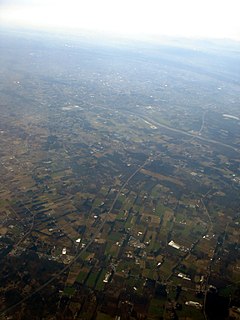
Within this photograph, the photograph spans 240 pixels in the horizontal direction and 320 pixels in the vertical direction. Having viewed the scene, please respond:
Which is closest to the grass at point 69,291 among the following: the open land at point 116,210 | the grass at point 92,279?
the open land at point 116,210

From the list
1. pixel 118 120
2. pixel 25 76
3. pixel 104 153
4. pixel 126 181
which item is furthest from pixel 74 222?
pixel 25 76

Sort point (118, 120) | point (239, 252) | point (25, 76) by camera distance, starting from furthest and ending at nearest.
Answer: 1. point (25, 76)
2. point (118, 120)
3. point (239, 252)

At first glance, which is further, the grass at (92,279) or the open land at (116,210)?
the grass at (92,279)

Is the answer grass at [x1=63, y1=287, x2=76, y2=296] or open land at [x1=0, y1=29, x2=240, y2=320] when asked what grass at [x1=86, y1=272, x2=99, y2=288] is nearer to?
open land at [x1=0, y1=29, x2=240, y2=320]

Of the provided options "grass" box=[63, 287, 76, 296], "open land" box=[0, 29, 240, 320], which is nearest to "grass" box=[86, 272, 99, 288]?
"open land" box=[0, 29, 240, 320]

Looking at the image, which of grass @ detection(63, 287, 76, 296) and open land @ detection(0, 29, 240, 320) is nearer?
grass @ detection(63, 287, 76, 296)

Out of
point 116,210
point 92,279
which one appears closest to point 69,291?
point 92,279

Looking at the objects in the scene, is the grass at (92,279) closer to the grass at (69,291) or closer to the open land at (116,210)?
the open land at (116,210)

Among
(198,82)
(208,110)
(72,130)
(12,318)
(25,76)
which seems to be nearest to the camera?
(12,318)

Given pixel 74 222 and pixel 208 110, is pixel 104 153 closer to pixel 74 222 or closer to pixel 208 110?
pixel 74 222

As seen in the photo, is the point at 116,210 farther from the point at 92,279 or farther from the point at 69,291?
the point at 69,291

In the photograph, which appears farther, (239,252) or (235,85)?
(235,85)
